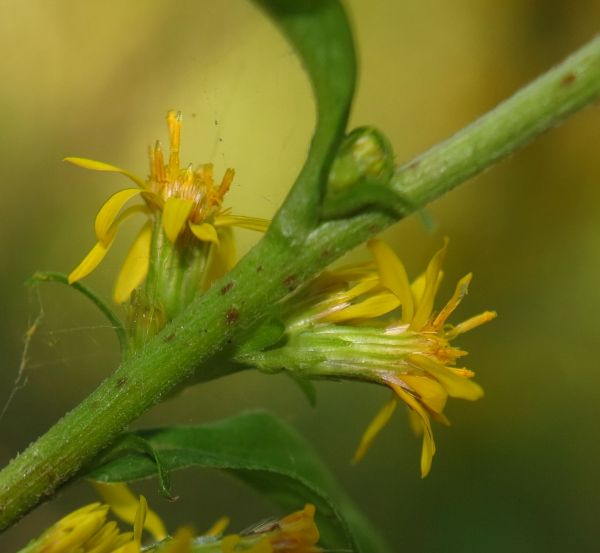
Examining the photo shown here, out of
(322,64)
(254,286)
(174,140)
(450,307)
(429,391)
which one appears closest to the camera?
(322,64)

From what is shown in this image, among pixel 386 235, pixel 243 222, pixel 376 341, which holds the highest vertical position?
pixel 243 222

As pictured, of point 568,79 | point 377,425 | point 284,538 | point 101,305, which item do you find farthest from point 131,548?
point 568,79

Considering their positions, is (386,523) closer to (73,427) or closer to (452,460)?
(452,460)

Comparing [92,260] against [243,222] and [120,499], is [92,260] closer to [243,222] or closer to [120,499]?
[243,222]

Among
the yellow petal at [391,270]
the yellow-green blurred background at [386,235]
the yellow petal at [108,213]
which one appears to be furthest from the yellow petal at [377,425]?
the yellow-green blurred background at [386,235]

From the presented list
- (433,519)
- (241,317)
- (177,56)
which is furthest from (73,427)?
(177,56)

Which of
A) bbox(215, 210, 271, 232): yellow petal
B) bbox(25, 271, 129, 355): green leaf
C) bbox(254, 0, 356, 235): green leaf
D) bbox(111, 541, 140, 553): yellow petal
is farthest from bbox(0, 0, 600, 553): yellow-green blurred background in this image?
bbox(254, 0, 356, 235): green leaf
